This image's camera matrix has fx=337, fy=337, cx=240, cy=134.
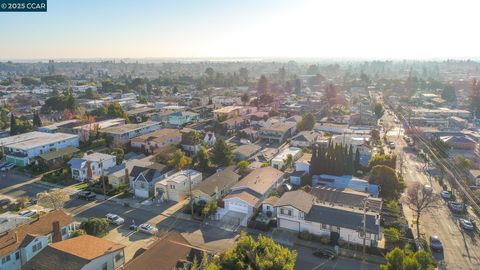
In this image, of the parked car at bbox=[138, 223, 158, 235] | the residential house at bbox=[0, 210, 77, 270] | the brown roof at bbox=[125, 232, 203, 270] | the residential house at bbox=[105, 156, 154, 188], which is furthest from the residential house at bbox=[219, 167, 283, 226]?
the residential house at bbox=[105, 156, 154, 188]

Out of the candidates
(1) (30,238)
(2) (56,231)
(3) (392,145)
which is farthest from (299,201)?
(3) (392,145)

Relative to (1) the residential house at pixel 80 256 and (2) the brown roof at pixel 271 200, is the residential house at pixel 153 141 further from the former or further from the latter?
(1) the residential house at pixel 80 256

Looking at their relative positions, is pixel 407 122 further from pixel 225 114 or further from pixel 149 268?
pixel 149 268

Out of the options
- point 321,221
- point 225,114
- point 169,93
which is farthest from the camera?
point 169,93

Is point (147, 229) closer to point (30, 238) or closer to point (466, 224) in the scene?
point (30, 238)

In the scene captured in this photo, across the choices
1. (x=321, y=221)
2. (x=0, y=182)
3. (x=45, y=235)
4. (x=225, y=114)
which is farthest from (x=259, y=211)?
(x=225, y=114)

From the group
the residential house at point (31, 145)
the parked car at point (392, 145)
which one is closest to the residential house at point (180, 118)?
the residential house at point (31, 145)

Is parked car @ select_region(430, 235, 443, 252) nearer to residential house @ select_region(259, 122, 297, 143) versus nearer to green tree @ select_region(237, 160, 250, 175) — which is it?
green tree @ select_region(237, 160, 250, 175)
